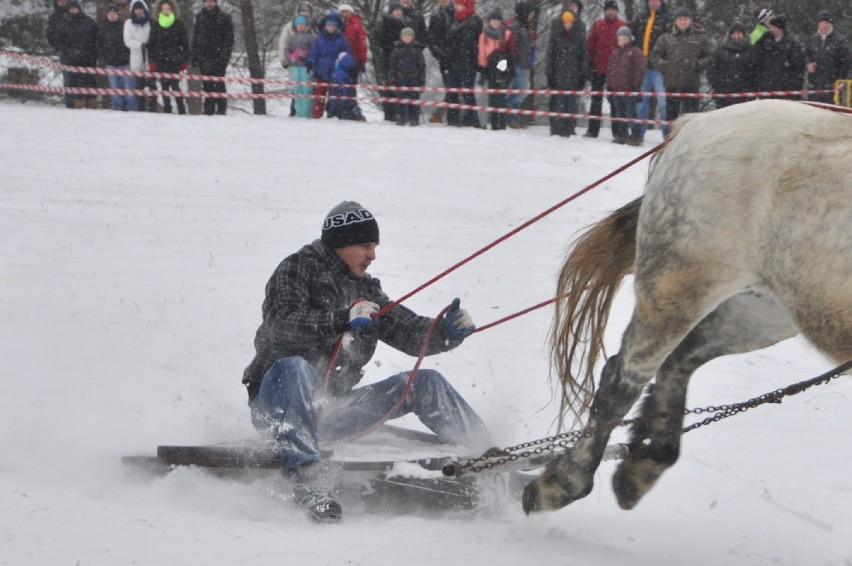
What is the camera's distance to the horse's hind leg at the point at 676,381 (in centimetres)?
423

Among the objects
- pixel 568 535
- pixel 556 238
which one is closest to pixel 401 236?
pixel 556 238

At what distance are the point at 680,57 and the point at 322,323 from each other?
9652 millimetres

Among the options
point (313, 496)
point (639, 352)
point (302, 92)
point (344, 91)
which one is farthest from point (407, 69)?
point (313, 496)

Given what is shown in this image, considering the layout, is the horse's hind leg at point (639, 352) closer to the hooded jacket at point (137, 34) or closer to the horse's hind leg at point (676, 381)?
the horse's hind leg at point (676, 381)

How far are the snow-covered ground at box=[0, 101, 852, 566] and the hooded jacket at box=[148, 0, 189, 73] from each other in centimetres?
325

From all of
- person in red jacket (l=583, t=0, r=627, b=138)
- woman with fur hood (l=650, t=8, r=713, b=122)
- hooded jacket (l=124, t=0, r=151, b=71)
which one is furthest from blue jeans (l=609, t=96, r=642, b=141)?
hooded jacket (l=124, t=0, r=151, b=71)

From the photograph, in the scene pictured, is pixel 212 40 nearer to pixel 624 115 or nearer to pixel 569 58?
pixel 569 58

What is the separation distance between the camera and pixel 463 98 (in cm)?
1435

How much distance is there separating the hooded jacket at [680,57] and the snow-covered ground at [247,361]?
1.70 metres

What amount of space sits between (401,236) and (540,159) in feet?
12.5

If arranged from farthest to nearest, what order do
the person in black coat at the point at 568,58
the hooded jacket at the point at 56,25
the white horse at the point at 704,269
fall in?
the hooded jacket at the point at 56,25 → the person in black coat at the point at 568,58 → the white horse at the point at 704,269

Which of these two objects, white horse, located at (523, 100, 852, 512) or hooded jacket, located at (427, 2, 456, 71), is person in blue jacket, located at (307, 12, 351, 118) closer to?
hooded jacket, located at (427, 2, 456, 71)

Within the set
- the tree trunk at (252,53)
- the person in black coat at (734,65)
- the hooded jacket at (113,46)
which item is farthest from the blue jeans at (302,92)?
the person in black coat at (734,65)

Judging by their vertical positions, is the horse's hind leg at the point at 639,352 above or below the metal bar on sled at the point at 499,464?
above
